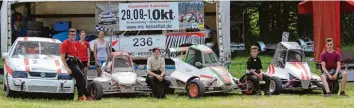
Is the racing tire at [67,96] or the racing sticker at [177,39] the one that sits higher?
the racing sticker at [177,39]

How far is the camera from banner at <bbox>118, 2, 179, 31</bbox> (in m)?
18.5

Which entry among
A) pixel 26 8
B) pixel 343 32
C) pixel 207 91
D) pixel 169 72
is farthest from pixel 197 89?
pixel 343 32

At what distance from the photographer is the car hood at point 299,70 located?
15180 mm

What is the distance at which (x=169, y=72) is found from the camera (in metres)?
16.9

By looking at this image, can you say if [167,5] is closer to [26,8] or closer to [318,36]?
[318,36]

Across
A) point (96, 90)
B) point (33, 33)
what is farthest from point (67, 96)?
point (33, 33)

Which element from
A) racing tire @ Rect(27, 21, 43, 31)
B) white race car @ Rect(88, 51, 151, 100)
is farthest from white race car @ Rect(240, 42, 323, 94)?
racing tire @ Rect(27, 21, 43, 31)

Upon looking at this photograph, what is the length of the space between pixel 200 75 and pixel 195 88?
604 mm

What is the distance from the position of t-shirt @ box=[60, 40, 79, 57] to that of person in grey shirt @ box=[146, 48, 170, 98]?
1.63 metres

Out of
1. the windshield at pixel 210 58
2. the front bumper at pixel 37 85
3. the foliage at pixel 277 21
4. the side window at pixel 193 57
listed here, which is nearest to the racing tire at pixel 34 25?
the side window at pixel 193 57

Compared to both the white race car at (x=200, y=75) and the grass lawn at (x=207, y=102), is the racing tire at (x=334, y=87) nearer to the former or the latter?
the grass lawn at (x=207, y=102)

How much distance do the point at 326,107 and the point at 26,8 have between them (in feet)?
44.4

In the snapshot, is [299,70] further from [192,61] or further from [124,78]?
[124,78]

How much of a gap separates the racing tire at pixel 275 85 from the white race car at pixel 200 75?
788 mm
